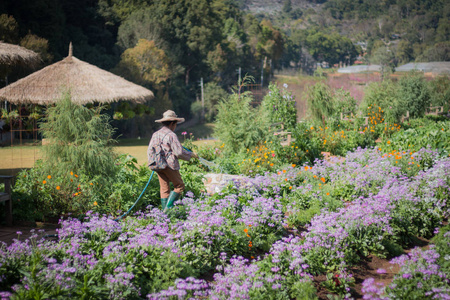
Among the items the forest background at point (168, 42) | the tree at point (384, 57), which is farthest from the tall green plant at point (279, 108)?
the tree at point (384, 57)

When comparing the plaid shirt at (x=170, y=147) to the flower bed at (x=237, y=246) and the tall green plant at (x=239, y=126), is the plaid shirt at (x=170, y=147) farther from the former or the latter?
the tall green plant at (x=239, y=126)

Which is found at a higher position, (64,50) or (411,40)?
(411,40)

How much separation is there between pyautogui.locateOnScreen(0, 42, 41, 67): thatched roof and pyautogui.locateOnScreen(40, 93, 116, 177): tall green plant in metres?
3.16

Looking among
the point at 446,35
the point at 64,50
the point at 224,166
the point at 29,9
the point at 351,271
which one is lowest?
the point at 351,271

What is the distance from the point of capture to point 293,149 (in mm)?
8125

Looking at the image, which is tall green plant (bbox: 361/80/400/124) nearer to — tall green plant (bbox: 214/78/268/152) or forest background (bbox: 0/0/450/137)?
tall green plant (bbox: 214/78/268/152)

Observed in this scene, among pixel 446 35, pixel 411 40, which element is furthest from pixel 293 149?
pixel 411 40

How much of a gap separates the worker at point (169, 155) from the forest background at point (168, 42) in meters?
10.4

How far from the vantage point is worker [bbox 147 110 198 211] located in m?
4.89

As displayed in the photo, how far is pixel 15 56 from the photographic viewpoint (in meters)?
8.26

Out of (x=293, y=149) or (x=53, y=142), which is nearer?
(x=53, y=142)

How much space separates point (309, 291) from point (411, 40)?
62.0 m

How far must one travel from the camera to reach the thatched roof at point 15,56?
808cm

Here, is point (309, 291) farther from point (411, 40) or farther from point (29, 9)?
point (411, 40)
